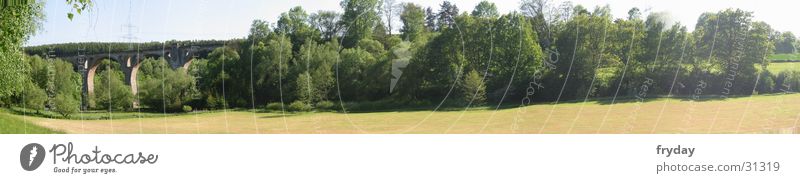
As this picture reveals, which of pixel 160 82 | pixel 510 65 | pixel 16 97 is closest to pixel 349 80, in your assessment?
pixel 510 65

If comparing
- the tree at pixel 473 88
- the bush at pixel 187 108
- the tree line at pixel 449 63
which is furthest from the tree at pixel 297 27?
the tree at pixel 473 88

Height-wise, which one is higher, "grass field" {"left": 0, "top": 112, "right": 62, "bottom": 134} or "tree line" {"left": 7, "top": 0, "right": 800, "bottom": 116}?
"tree line" {"left": 7, "top": 0, "right": 800, "bottom": 116}

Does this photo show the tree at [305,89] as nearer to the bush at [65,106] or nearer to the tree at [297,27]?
the tree at [297,27]

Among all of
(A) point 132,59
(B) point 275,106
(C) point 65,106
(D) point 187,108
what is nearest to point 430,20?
(B) point 275,106

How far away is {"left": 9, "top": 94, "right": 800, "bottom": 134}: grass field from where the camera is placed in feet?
37.4

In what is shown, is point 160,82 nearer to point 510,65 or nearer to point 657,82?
point 510,65

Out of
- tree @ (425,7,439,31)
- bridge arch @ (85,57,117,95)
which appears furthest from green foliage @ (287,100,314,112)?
bridge arch @ (85,57,117,95)

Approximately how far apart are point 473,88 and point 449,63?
0.66 m

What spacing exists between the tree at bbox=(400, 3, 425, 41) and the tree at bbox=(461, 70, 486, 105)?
1.32 meters

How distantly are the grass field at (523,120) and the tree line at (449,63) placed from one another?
1.08ft

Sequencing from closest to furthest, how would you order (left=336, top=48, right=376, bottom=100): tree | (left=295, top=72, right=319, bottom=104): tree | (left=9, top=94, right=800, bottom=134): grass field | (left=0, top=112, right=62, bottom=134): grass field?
(left=0, top=112, right=62, bottom=134): grass field < (left=9, top=94, right=800, bottom=134): grass field < (left=295, top=72, right=319, bottom=104): tree < (left=336, top=48, right=376, bottom=100): tree

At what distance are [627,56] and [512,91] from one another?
2.96 metres

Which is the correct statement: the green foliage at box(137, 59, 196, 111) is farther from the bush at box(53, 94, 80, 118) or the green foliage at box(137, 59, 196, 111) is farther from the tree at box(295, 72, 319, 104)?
the tree at box(295, 72, 319, 104)

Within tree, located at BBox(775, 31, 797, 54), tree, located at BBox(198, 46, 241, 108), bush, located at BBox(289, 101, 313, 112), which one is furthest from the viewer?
tree, located at BBox(198, 46, 241, 108)
